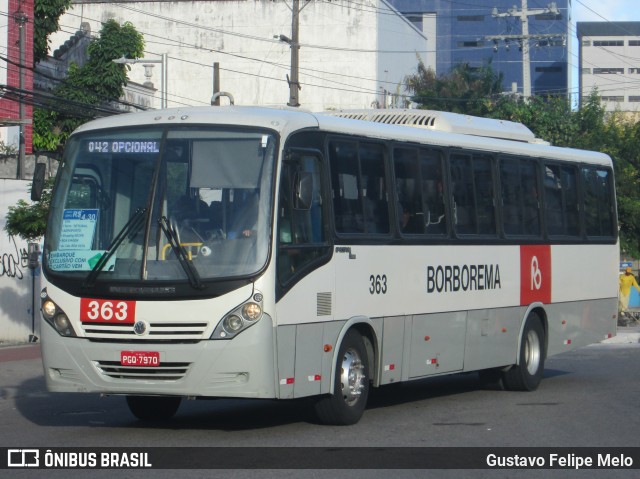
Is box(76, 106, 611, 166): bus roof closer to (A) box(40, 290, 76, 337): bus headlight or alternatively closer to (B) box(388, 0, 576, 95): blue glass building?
(A) box(40, 290, 76, 337): bus headlight

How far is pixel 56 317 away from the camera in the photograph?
11.0 metres

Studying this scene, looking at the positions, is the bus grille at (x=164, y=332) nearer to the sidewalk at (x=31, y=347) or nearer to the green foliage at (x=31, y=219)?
the sidewalk at (x=31, y=347)

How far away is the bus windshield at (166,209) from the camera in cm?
1048

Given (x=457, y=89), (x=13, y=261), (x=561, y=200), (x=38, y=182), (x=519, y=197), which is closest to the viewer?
(x=38, y=182)

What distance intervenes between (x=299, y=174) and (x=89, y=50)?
2739 centimetres

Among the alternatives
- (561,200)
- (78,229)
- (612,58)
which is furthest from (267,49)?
(612,58)

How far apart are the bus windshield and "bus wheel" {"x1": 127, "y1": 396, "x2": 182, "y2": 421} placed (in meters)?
1.97

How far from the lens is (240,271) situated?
→ 10.4m

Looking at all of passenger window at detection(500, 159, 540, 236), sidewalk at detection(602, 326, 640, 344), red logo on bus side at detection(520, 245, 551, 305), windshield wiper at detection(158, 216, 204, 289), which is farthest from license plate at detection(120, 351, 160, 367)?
sidewalk at detection(602, 326, 640, 344)

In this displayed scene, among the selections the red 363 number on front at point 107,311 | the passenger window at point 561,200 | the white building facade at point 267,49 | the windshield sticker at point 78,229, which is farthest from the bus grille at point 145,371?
the white building facade at point 267,49

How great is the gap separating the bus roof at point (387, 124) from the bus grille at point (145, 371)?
2332mm

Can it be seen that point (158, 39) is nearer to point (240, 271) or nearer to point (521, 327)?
point (521, 327)

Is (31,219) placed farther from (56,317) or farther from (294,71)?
(56,317)

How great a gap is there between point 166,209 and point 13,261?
16.7 m
